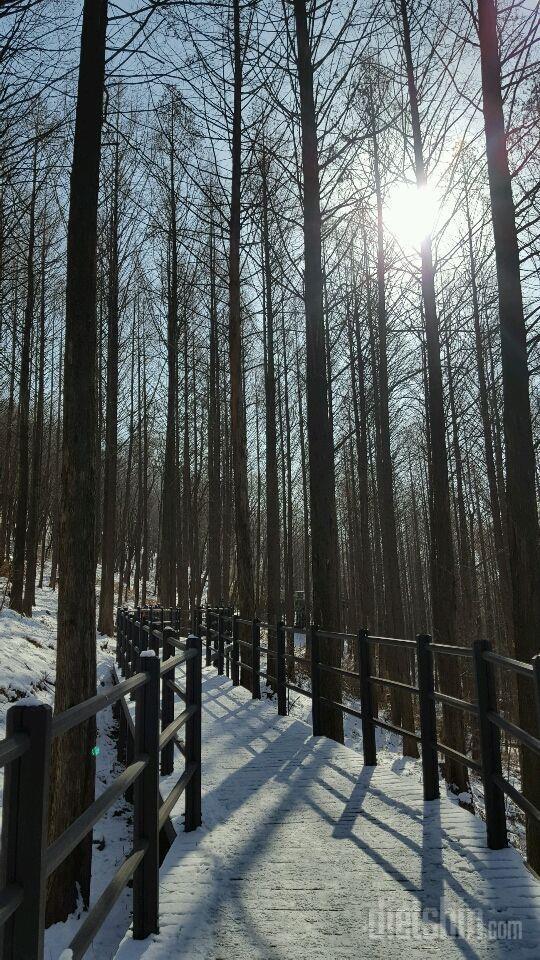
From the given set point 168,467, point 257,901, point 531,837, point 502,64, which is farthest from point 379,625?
point 257,901

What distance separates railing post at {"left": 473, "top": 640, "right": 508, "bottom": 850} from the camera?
3826 millimetres

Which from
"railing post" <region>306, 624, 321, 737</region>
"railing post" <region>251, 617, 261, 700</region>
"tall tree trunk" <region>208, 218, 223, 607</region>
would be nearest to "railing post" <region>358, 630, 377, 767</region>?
"railing post" <region>306, 624, 321, 737</region>

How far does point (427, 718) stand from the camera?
15.7 ft

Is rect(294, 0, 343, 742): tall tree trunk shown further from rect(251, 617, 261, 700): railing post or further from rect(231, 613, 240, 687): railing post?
rect(231, 613, 240, 687): railing post

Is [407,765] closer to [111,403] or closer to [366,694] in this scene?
[366,694]

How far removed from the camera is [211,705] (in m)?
9.73

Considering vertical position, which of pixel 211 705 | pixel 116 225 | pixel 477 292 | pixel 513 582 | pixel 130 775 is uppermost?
pixel 116 225

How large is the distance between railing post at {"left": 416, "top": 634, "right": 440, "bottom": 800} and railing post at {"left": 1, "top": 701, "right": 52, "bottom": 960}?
11.6 ft

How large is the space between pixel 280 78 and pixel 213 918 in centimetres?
1181

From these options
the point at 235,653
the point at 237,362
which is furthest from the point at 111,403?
the point at 235,653

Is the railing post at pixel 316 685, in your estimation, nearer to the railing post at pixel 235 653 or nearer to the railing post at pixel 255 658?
the railing post at pixel 255 658

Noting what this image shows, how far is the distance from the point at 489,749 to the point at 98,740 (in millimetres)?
8001

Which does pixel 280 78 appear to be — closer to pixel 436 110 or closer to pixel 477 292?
pixel 436 110

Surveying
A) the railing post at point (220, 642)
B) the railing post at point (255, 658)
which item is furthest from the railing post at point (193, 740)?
the railing post at point (220, 642)
